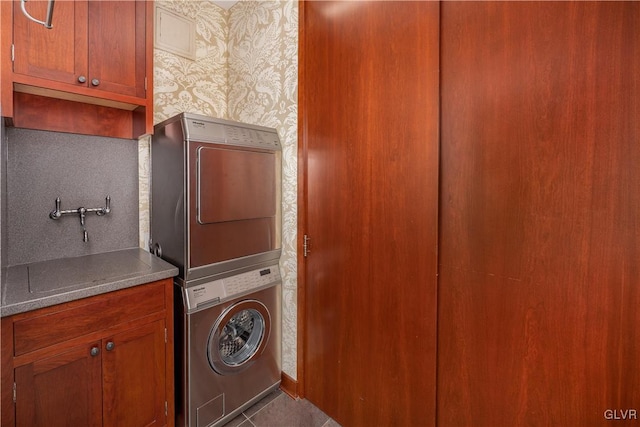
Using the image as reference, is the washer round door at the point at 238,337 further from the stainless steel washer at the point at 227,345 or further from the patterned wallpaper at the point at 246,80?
the patterned wallpaper at the point at 246,80

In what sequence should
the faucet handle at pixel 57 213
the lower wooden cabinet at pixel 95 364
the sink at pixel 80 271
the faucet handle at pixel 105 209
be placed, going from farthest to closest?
the faucet handle at pixel 105 209
the faucet handle at pixel 57 213
the sink at pixel 80 271
the lower wooden cabinet at pixel 95 364

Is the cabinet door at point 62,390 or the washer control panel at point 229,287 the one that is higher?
the washer control panel at point 229,287

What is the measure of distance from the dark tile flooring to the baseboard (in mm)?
34

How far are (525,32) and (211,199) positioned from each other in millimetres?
1540

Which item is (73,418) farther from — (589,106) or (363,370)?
(589,106)

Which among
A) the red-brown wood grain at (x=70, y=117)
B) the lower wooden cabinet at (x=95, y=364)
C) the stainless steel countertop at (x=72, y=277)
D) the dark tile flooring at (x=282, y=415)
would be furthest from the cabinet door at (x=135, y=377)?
the red-brown wood grain at (x=70, y=117)

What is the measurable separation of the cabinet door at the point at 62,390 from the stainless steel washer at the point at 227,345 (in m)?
0.38

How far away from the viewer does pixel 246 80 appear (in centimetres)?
218

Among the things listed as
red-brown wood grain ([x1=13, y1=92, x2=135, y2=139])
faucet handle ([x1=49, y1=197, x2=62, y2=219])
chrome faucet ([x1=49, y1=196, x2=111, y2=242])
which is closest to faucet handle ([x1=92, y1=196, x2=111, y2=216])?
chrome faucet ([x1=49, y1=196, x2=111, y2=242])

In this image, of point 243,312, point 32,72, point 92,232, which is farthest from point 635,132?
point 92,232

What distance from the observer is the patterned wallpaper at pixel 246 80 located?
1863 mm

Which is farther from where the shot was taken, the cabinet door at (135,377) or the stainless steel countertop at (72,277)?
the cabinet door at (135,377)

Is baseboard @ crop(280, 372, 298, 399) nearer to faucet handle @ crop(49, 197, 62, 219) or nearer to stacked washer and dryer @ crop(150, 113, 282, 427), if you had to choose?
stacked washer and dryer @ crop(150, 113, 282, 427)

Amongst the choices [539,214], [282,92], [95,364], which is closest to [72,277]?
[95,364]
